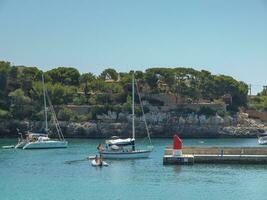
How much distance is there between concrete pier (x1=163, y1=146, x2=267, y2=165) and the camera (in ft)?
166

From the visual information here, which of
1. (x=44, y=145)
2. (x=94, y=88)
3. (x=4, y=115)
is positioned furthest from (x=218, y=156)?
(x=94, y=88)

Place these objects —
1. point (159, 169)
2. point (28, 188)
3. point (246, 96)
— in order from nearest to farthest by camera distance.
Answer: point (28, 188) < point (159, 169) < point (246, 96)

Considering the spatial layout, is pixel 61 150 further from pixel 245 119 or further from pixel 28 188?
pixel 245 119

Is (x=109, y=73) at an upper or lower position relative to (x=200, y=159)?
upper

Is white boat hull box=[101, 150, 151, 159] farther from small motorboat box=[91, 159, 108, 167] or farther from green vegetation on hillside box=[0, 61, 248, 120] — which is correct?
green vegetation on hillside box=[0, 61, 248, 120]

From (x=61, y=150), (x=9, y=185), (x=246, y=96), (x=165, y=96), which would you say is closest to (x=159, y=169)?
(x=9, y=185)

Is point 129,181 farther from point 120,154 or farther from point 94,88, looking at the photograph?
point 94,88

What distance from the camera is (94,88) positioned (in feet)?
365

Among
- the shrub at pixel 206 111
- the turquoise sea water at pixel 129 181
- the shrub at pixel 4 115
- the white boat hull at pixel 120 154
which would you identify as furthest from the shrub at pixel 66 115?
the turquoise sea water at pixel 129 181

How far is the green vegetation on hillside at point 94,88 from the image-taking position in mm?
105438

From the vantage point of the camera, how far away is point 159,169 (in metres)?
49.2

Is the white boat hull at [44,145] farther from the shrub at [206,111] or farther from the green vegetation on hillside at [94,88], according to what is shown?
the shrub at [206,111]

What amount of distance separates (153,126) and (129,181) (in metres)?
59.9

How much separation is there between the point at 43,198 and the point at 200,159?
60.2ft
